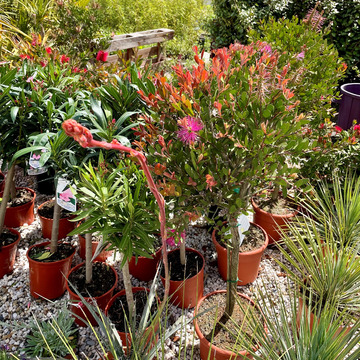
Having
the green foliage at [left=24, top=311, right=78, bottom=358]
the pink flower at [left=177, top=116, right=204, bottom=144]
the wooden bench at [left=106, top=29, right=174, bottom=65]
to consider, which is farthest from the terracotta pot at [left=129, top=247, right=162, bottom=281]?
the wooden bench at [left=106, top=29, right=174, bottom=65]

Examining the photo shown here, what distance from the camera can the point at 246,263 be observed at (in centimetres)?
236

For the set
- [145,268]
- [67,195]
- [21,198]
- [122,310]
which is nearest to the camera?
[67,195]

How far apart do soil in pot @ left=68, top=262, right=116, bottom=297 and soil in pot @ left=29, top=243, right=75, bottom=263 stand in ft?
0.48

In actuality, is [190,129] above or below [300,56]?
below

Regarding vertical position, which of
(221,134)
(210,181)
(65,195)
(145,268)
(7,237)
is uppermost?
(221,134)

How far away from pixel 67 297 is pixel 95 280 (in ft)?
0.98

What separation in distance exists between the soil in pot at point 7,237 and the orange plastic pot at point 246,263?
140 cm

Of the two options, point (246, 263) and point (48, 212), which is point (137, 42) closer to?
point (48, 212)

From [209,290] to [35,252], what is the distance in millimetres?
1168

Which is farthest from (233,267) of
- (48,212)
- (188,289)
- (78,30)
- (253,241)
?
(78,30)

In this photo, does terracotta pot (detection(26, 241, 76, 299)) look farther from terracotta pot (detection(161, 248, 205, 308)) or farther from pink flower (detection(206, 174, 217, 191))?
pink flower (detection(206, 174, 217, 191))

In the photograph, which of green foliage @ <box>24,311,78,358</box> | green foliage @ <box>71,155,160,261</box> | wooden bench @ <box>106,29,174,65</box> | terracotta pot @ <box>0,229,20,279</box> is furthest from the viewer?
wooden bench @ <box>106,29,174,65</box>

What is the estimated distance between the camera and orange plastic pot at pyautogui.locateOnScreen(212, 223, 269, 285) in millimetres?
2344

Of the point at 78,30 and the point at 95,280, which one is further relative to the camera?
the point at 78,30
